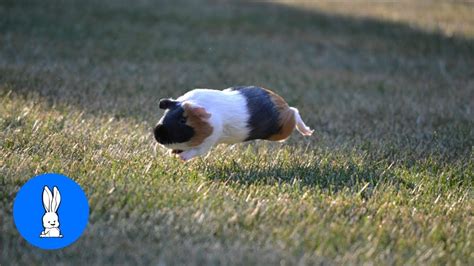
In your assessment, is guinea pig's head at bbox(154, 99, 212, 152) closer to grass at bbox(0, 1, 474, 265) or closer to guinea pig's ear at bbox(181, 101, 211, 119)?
guinea pig's ear at bbox(181, 101, 211, 119)

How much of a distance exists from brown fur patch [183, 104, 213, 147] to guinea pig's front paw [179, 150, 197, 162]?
0.24 ft

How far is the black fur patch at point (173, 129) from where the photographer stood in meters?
5.07

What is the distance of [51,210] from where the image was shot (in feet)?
14.0

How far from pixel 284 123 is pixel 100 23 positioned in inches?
322

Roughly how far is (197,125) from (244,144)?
5.31 ft

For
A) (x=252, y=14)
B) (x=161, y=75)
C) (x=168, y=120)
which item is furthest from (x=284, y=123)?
(x=252, y=14)

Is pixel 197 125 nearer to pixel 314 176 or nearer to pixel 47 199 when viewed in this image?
pixel 314 176

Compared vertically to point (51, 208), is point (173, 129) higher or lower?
higher

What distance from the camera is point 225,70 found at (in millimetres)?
11023

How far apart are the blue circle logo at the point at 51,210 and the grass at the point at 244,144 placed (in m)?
0.09

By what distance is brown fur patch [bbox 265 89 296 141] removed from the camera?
5.76 metres

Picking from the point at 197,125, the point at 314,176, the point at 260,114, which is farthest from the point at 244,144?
the point at 197,125

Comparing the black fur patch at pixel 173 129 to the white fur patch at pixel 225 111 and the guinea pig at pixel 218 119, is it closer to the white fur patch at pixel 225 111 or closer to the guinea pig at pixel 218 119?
the guinea pig at pixel 218 119

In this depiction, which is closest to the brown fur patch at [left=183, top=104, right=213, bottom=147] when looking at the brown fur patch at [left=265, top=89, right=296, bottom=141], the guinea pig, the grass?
the guinea pig
